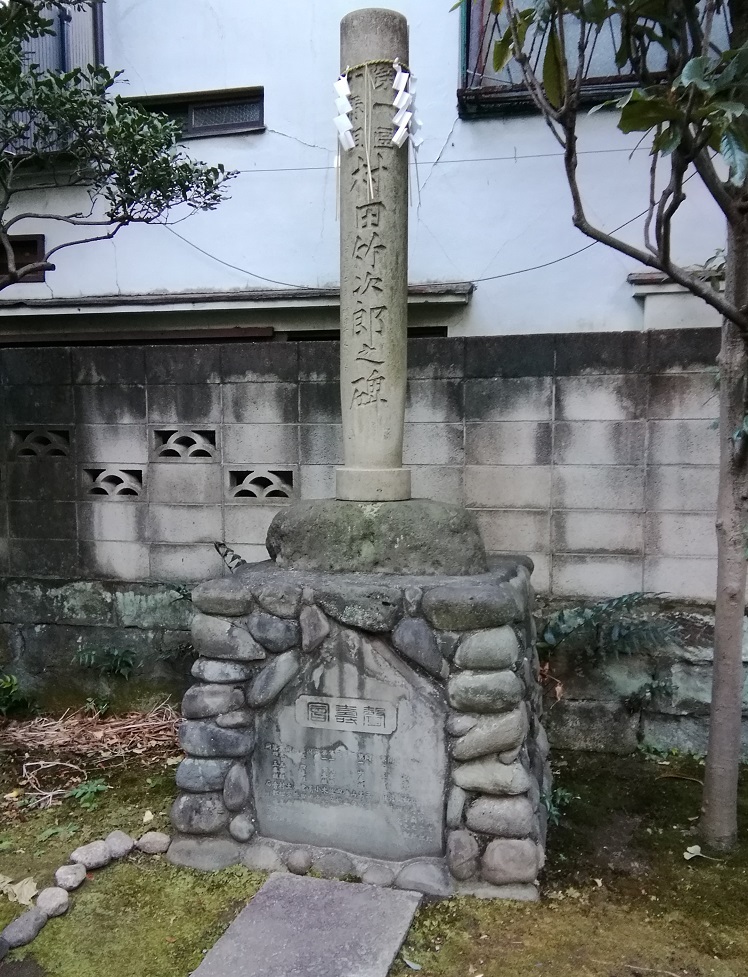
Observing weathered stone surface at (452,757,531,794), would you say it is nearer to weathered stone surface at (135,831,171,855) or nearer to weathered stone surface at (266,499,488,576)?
weathered stone surface at (266,499,488,576)

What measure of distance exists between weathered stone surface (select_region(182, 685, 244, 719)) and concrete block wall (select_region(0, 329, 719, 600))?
1518 mm

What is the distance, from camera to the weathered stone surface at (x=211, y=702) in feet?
10.3

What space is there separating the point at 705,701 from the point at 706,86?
10.4 feet

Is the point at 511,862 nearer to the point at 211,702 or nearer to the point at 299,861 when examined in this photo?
the point at 299,861

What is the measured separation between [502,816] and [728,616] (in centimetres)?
133

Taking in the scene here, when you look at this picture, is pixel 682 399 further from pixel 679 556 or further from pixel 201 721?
pixel 201 721

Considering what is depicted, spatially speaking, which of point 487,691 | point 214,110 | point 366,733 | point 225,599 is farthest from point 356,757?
point 214,110

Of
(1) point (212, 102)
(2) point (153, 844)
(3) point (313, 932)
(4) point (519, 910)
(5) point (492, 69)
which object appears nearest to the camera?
(3) point (313, 932)

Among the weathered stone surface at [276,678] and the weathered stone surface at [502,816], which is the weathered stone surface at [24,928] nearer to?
the weathered stone surface at [276,678]

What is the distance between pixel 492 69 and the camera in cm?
526

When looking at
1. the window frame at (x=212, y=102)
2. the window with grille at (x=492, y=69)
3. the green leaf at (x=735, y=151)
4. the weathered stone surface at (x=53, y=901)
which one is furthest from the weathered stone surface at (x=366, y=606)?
the window frame at (x=212, y=102)

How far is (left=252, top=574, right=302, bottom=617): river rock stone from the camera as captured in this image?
3.08 meters

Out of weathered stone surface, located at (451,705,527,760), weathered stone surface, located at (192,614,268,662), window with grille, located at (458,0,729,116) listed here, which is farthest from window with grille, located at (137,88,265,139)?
weathered stone surface, located at (451,705,527,760)

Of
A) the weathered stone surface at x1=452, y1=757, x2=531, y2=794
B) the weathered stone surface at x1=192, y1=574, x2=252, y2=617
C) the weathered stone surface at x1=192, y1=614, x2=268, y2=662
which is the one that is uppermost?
the weathered stone surface at x1=192, y1=574, x2=252, y2=617
